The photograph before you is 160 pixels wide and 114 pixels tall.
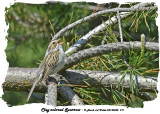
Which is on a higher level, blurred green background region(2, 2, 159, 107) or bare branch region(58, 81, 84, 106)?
blurred green background region(2, 2, 159, 107)

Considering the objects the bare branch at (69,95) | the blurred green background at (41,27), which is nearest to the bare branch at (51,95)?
the bare branch at (69,95)

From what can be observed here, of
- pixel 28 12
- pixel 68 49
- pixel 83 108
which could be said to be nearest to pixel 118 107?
pixel 83 108

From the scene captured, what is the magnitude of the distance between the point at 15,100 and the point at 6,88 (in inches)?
36.1

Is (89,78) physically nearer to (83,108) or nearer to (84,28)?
(83,108)

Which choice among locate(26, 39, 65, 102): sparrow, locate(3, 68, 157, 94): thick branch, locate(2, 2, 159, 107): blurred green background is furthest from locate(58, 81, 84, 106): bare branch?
locate(2, 2, 159, 107): blurred green background

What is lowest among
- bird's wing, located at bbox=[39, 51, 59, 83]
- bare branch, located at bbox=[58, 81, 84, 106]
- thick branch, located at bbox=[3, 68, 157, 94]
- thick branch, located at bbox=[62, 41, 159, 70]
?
bare branch, located at bbox=[58, 81, 84, 106]

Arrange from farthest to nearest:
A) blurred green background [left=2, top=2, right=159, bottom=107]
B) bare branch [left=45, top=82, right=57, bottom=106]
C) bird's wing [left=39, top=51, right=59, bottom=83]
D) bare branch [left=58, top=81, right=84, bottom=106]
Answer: blurred green background [left=2, top=2, right=159, bottom=107], bird's wing [left=39, top=51, right=59, bottom=83], bare branch [left=58, top=81, right=84, bottom=106], bare branch [left=45, top=82, right=57, bottom=106]

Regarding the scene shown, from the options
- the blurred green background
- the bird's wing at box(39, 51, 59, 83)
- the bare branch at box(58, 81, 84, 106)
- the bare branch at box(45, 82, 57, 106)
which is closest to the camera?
the bare branch at box(45, 82, 57, 106)

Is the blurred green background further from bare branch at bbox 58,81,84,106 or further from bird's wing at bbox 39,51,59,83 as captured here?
bare branch at bbox 58,81,84,106

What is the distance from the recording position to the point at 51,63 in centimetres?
211

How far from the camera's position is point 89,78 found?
193cm

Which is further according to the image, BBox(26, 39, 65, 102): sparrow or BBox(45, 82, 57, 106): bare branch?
BBox(26, 39, 65, 102): sparrow

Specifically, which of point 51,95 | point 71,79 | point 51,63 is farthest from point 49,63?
point 51,95

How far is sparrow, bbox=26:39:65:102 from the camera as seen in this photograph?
1.93m
